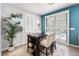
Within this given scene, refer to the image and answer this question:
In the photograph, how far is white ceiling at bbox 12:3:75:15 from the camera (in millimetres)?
1262

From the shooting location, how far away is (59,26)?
131cm

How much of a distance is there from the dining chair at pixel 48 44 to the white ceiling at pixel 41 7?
45cm

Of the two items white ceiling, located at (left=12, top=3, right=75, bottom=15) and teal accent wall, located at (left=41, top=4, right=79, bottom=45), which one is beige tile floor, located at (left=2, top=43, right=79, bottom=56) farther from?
white ceiling, located at (left=12, top=3, right=75, bottom=15)

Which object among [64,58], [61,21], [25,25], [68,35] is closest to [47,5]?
[61,21]

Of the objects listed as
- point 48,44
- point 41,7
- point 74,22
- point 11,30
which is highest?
point 41,7

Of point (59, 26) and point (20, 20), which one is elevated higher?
point (20, 20)

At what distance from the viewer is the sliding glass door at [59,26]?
4.20 ft

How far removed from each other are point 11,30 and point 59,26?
84cm

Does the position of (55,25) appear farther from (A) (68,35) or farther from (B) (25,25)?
(B) (25,25)

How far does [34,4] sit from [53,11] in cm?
35

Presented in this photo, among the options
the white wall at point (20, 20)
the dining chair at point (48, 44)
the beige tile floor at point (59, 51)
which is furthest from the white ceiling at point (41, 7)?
the beige tile floor at point (59, 51)

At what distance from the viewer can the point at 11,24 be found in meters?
1.25

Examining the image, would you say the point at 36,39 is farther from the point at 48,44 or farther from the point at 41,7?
the point at 41,7

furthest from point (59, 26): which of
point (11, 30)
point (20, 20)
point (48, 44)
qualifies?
point (11, 30)
